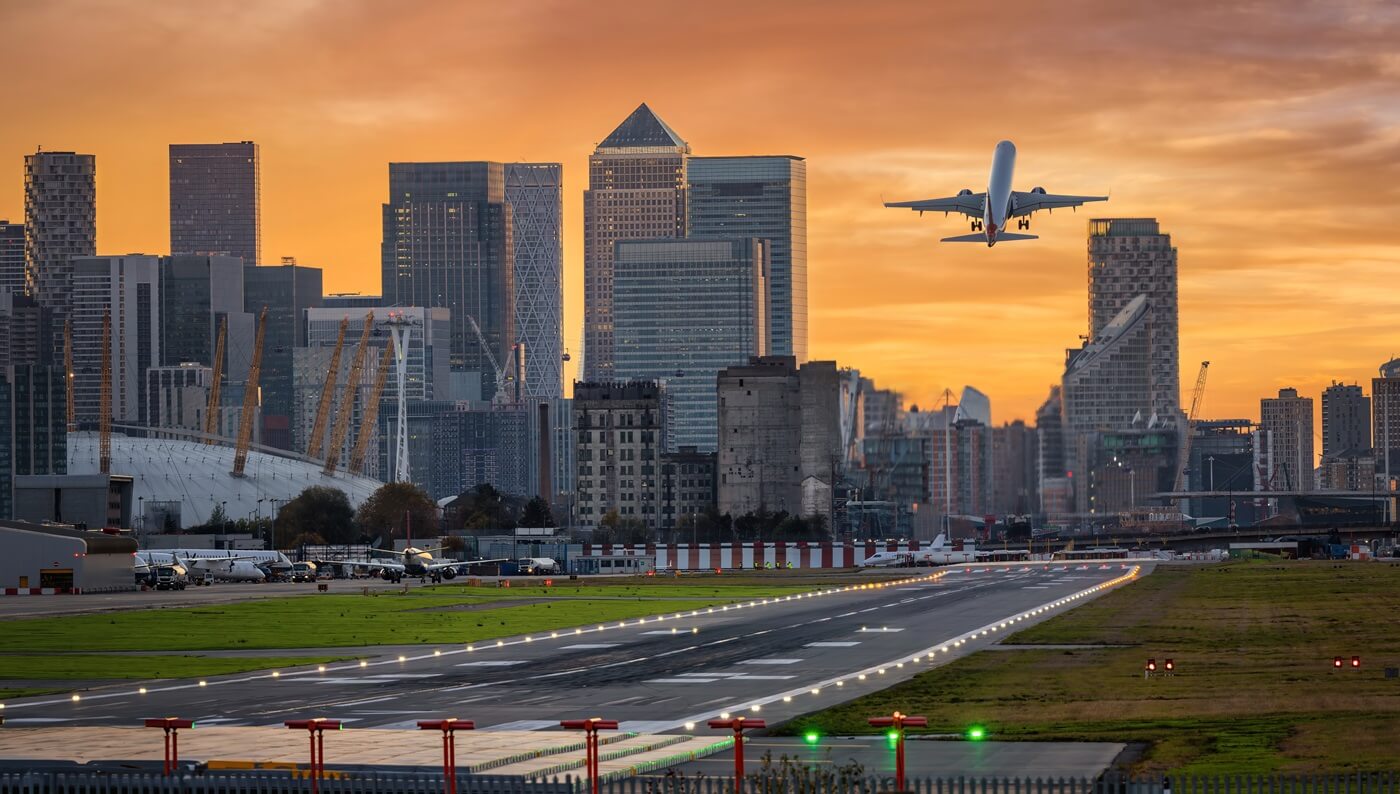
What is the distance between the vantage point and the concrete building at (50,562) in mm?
163125

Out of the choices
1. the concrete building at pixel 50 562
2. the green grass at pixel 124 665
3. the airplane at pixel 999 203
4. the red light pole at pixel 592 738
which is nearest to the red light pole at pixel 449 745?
the red light pole at pixel 592 738

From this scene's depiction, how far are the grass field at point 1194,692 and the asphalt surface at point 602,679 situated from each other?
3.25 metres

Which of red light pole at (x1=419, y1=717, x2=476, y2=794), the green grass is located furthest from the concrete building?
red light pole at (x1=419, y1=717, x2=476, y2=794)

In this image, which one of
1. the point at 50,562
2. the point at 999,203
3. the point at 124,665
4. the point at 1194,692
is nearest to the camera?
the point at 1194,692

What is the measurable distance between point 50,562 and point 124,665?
8797 cm

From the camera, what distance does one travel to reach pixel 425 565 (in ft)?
630

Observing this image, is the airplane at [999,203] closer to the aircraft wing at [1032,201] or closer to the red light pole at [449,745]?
the aircraft wing at [1032,201]

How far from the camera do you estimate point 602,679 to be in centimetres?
7212

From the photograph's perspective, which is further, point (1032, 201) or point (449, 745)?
point (1032, 201)

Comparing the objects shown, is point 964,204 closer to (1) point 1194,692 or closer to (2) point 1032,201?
(2) point 1032,201

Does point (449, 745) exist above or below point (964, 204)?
→ below

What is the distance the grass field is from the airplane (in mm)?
35765

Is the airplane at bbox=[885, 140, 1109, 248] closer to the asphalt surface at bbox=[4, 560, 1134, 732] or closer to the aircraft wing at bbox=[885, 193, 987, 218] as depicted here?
the aircraft wing at bbox=[885, 193, 987, 218]

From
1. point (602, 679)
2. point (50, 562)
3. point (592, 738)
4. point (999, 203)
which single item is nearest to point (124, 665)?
point (602, 679)
